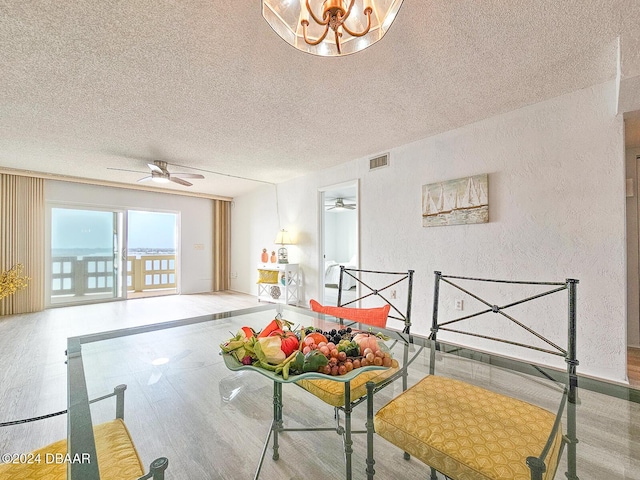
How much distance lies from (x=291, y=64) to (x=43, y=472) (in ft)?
7.59

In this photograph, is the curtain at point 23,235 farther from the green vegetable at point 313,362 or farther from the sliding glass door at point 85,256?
the green vegetable at point 313,362

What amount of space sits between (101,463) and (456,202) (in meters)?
3.23

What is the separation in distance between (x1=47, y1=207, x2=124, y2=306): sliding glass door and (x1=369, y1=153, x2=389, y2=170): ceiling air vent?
5.13 m

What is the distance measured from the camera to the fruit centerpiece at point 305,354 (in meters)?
1.02

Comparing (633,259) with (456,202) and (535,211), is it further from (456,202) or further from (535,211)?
(456,202)

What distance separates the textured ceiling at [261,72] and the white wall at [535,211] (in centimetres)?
25

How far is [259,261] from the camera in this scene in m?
6.31

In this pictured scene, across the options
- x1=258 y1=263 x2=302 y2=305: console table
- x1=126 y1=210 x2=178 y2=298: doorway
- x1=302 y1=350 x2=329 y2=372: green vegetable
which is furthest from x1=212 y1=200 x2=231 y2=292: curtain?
x1=302 y1=350 x2=329 y2=372: green vegetable

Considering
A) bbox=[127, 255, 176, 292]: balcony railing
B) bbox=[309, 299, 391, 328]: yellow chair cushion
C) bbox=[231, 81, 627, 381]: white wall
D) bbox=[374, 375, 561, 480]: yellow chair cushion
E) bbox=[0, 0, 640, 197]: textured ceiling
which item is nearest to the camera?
bbox=[374, 375, 561, 480]: yellow chair cushion

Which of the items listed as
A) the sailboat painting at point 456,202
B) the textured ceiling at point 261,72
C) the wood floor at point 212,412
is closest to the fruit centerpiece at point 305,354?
the wood floor at point 212,412

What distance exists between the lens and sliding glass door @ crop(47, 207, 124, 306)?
17.4 feet

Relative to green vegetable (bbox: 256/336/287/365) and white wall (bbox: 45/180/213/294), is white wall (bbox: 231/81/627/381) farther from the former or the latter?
white wall (bbox: 45/180/213/294)

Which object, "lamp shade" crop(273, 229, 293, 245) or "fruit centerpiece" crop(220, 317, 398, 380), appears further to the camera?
"lamp shade" crop(273, 229, 293, 245)

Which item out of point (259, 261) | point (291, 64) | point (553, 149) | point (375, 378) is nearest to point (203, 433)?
point (375, 378)
